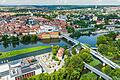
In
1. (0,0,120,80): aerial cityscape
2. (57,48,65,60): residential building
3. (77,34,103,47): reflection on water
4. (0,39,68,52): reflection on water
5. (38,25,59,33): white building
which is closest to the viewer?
(0,0,120,80): aerial cityscape

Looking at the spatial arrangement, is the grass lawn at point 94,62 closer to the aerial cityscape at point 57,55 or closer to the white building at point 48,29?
the aerial cityscape at point 57,55

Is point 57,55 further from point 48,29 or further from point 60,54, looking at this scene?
point 48,29

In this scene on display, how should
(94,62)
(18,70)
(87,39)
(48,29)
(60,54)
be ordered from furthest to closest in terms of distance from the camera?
(48,29) → (87,39) → (60,54) → (94,62) → (18,70)

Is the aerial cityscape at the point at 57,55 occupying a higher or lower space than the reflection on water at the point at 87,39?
higher

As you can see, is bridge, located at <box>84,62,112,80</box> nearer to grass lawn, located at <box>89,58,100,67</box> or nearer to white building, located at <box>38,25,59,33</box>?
grass lawn, located at <box>89,58,100,67</box>

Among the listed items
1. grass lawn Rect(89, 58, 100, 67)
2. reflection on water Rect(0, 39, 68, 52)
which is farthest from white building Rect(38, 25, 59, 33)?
grass lawn Rect(89, 58, 100, 67)

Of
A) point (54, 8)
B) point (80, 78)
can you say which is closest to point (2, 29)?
point (80, 78)

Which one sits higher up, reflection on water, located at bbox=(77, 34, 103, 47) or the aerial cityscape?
the aerial cityscape

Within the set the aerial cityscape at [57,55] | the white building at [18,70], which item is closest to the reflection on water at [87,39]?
the aerial cityscape at [57,55]

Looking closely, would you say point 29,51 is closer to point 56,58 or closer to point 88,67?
point 56,58

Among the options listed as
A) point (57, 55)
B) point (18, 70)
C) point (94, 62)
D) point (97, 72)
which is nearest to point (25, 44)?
point (57, 55)

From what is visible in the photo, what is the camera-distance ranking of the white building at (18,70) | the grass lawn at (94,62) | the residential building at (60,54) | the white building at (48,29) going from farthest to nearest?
the white building at (48,29) < the residential building at (60,54) < the grass lawn at (94,62) < the white building at (18,70)

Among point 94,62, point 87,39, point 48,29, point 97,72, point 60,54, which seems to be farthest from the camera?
point 48,29
